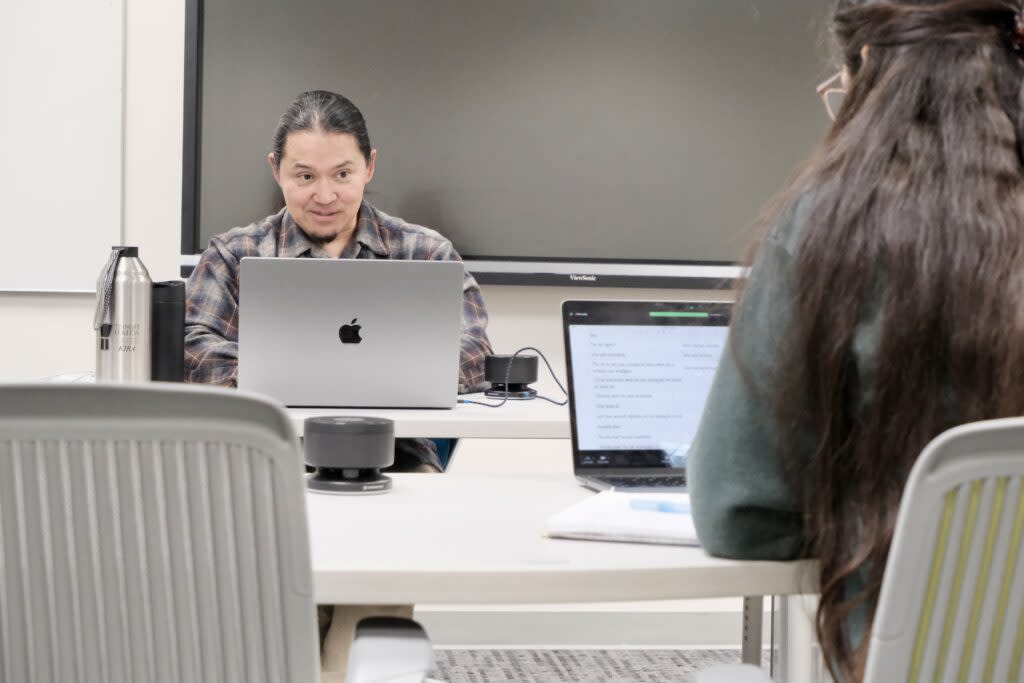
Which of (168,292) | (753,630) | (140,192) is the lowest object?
(753,630)

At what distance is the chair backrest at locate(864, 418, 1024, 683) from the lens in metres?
0.82

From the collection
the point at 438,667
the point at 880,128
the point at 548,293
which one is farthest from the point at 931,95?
the point at 548,293

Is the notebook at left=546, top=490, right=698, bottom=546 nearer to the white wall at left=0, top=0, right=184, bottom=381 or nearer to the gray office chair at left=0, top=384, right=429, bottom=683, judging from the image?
the gray office chair at left=0, top=384, right=429, bottom=683

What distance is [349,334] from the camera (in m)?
2.07

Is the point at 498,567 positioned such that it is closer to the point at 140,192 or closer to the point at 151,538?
the point at 151,538

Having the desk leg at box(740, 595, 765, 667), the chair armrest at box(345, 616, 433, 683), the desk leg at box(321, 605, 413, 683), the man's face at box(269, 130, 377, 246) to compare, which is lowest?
the desk leg at box(740, 595, 765, 667)

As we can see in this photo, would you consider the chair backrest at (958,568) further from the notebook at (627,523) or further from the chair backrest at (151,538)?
the chair backrest at (151,538)

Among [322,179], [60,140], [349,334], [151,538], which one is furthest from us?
[60,140]

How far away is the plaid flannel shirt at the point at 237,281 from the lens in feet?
7.61

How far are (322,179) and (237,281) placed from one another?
353 mm

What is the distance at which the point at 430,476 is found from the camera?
5.22 ft

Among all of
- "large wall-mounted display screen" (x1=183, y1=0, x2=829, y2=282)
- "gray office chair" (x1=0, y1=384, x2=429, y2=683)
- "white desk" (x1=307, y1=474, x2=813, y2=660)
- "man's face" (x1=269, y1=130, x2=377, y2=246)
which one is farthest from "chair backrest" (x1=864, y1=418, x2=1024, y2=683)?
"large wall-mounted display screen" (x1=183, y1=0, x2=829, y2=282)

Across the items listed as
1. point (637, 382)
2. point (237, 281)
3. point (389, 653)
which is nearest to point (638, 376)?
point (637, 382)

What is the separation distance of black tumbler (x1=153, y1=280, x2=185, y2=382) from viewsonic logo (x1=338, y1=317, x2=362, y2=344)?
0.29 meters
